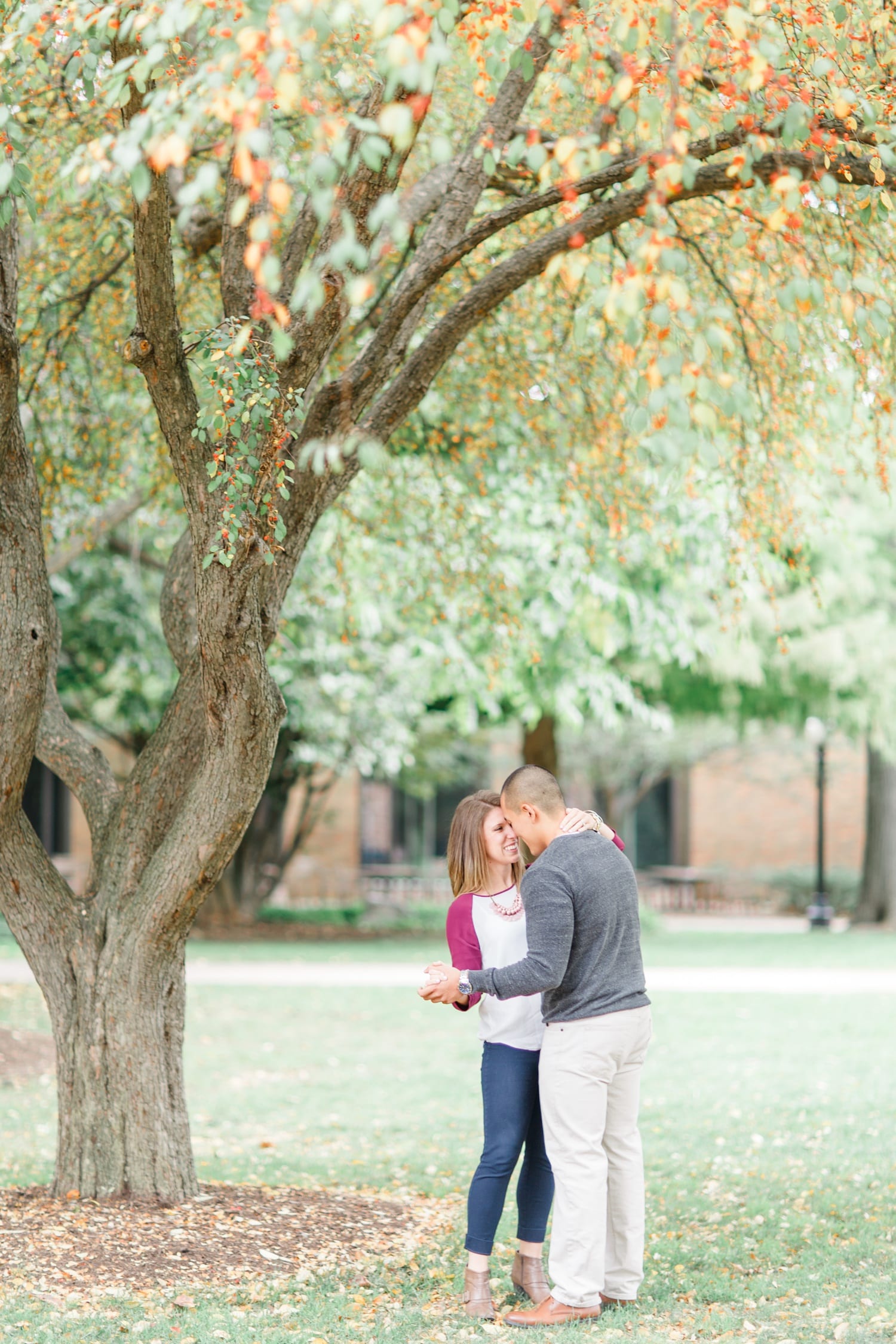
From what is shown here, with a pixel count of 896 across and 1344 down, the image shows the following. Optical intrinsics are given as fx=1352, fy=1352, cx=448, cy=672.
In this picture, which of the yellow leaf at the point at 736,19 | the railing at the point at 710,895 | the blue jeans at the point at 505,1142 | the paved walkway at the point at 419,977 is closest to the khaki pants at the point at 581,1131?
the blue jeans at the point at 505,1142

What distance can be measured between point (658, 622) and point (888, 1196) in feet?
27.8

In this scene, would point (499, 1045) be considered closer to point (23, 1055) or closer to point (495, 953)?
point (495, 953)

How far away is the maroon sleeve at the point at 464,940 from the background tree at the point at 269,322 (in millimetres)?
1031

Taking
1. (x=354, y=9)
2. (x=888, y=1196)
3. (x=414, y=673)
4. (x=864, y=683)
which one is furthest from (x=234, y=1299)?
(x=864, y=683)

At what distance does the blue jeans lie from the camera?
440cm

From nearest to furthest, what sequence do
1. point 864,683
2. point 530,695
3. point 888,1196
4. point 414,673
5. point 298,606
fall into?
point 888,1196 → point 298,606 → point 530,695 → point 414,673 → point 864,683

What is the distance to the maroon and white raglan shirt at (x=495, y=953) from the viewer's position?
14.6 ft

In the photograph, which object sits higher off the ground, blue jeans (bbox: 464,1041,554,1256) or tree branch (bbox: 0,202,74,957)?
tree branch (bbox: 0,202,74,957)

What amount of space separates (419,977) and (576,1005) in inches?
466

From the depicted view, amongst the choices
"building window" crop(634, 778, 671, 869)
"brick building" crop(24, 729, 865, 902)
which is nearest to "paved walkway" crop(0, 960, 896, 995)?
"brick building" crop(24, 729, 865, 902)

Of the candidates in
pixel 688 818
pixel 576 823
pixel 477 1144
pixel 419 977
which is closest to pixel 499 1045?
pixel 576 823

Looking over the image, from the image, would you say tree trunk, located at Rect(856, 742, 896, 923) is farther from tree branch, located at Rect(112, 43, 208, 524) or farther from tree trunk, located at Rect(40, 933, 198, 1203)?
tree branch, located at Rect(112, 43, 208, 524)

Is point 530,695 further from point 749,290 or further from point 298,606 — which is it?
point 749,290

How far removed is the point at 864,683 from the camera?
18.2m
